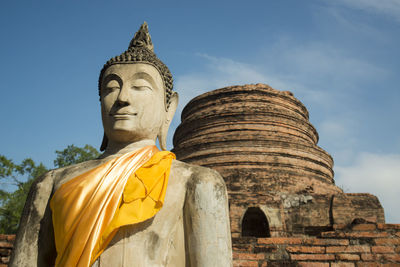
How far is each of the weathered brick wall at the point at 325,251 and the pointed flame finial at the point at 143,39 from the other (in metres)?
4.19

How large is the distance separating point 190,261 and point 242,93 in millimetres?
11884

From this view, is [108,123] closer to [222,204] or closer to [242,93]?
[222,204]

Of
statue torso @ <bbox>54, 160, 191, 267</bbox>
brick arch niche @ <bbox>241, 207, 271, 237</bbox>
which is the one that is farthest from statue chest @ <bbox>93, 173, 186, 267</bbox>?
brick arch niche @ <bbox>241, 207, 271, 237</bbox>

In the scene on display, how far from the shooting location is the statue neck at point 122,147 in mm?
2405

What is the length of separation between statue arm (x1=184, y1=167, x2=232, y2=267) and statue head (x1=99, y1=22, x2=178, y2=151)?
53 cm

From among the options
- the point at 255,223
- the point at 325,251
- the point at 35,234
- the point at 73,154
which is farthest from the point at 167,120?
the point at 73,154

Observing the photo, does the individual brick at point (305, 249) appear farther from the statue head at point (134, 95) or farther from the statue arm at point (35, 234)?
the statue arm at point (35, 234)

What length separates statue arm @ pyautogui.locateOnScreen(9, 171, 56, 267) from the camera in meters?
2.04

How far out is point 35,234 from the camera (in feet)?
6.90

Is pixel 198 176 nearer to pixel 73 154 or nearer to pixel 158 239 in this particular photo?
pixel 158 239

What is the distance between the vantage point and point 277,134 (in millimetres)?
12805

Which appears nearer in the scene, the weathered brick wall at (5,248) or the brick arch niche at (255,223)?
the weathered brick wall at (5,248)

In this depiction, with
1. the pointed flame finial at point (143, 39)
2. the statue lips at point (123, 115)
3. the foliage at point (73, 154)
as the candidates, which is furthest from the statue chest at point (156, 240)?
the foliage at point (73, 154)

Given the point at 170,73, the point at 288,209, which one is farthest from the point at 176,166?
the point at 288,209
